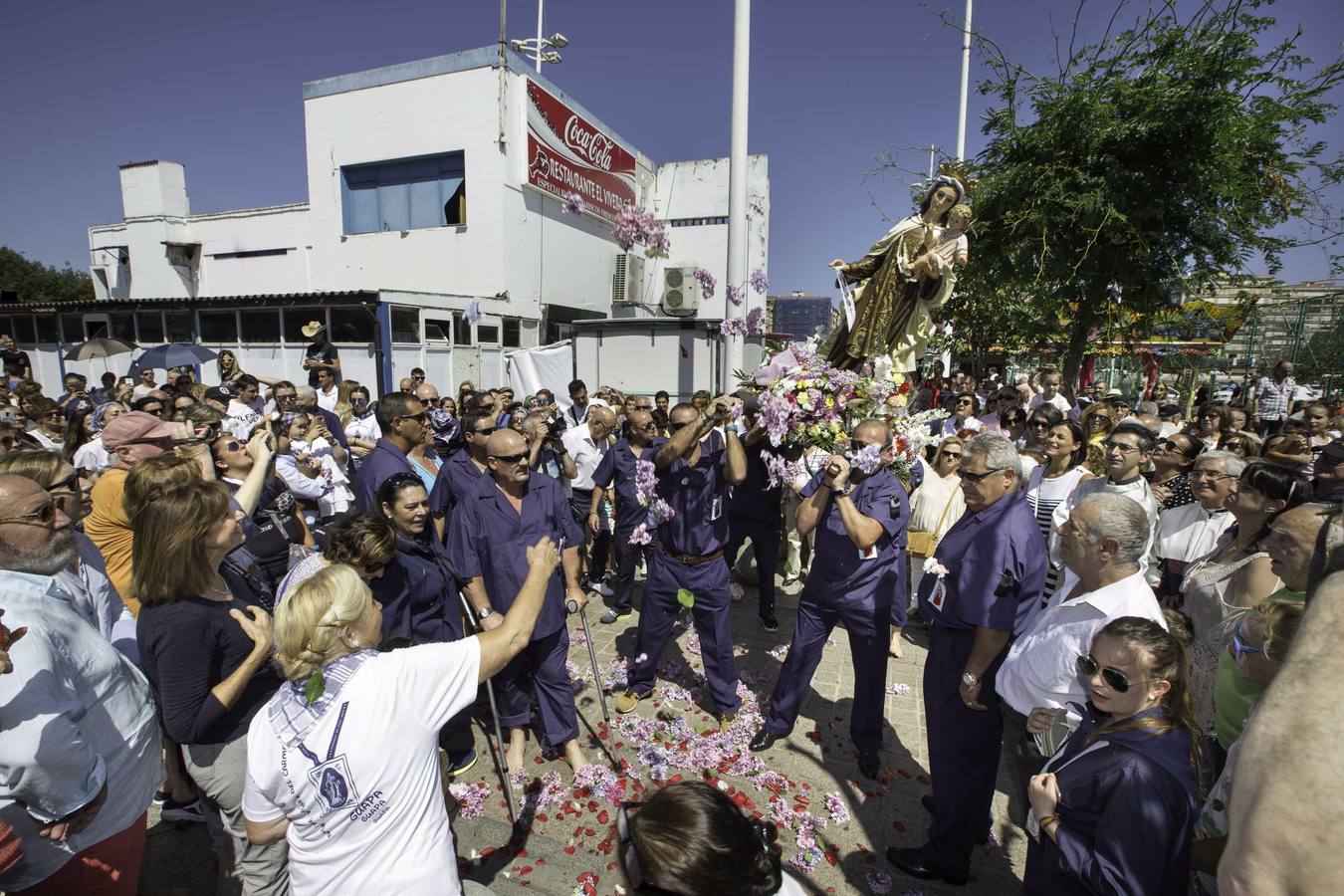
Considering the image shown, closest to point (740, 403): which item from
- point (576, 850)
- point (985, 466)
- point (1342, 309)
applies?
point (985, 466)

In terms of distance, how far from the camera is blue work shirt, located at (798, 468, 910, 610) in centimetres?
370

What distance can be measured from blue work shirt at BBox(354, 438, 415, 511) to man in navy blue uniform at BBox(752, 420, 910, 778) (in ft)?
9.82

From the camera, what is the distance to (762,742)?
400 centimetres

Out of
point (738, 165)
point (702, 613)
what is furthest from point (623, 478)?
point (738, 165)

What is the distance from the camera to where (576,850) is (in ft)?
10.7

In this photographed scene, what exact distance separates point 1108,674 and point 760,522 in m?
3.92

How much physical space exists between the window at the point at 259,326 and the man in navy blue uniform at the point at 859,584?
16186 millimetres

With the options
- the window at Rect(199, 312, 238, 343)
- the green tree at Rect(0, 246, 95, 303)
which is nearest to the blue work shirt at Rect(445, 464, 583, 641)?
the window at Rect(199, 312, 238, 343)

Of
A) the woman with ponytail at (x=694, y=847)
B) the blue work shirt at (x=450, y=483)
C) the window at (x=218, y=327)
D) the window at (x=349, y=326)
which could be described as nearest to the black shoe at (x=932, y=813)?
the woman with ponytail at (x=694, y=847)

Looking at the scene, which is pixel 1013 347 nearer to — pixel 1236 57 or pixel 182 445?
pixel 1236 57

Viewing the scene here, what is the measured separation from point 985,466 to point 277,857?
3604 millimetres

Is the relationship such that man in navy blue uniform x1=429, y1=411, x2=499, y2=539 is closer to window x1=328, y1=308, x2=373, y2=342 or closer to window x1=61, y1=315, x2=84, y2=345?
window x1=328, y1=308, x2=373, y2=342

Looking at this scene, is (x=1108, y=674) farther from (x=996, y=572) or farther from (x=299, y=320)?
(x=299, y=320)

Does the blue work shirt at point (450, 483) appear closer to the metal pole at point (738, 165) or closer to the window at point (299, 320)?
the metal pole at point (738, 165)
